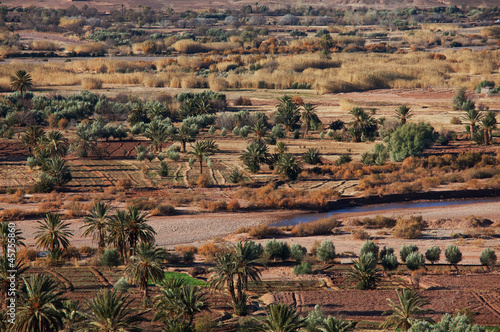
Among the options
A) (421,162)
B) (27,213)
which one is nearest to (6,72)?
(27,213)

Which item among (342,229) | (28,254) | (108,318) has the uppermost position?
(28,254)

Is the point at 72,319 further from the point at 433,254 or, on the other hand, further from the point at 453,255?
the point at 453,255

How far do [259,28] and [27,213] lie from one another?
124743 millimetres

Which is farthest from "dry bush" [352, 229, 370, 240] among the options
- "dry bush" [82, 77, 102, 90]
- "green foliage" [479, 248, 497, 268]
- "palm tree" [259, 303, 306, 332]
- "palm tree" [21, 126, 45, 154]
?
"dry bush" [82, 77, 102, 90]

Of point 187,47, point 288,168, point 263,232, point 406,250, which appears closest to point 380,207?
point 288,168

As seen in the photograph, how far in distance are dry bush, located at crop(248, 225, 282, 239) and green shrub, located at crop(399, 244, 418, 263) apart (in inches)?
289

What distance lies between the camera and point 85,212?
37.1 meters

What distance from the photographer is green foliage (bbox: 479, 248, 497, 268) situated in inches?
1154

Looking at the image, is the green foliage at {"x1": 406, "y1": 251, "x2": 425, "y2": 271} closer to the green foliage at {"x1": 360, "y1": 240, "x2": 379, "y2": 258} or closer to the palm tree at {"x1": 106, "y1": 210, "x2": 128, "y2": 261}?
the green foliage at {"x1": 360, "y1": 240, "x2": 379, "y2": 258}

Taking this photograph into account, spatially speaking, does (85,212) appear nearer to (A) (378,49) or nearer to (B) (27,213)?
(B) (27,213)

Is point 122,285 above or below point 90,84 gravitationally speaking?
below

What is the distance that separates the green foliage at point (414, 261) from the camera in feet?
96.0

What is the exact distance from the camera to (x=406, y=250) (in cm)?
3045

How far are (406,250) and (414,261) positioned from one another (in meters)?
1.22
